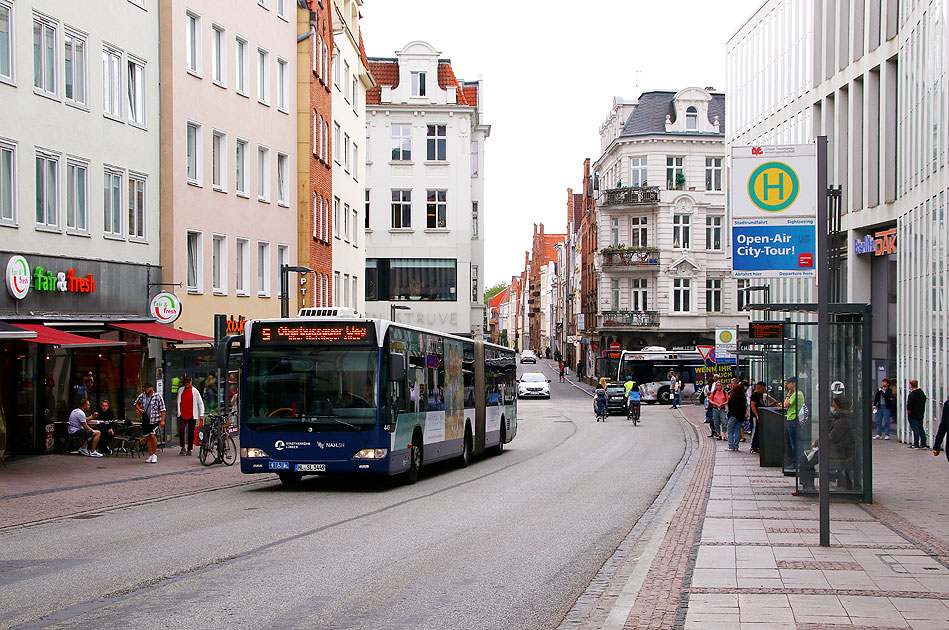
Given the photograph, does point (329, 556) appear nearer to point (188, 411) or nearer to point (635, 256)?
point (188, 411)

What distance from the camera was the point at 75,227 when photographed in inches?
1016

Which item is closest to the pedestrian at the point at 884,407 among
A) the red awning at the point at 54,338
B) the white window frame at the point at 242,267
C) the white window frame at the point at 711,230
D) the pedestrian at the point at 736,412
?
the pedestrian at the point at 736,412

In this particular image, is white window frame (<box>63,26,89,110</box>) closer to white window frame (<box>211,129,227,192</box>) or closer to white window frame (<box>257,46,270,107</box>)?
white window frame (<box>211,129,227,192</box>)

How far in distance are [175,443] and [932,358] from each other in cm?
1976

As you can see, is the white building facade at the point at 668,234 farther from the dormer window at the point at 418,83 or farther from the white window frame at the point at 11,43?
the white window frame at the point at 11,43

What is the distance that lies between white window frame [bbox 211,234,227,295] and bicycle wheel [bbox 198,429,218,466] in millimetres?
10095

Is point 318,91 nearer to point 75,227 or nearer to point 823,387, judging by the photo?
point 75,227

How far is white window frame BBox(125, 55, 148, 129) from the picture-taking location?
28547 millimetres

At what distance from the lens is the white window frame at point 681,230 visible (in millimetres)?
75062

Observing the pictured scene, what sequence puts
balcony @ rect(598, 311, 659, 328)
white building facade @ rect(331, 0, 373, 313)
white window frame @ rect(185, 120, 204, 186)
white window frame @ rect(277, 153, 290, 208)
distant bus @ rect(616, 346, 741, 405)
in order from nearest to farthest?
white window frame @ rect(185, 120, 204, 186) → white window frame @ rect(277, 153, 290, 208) → white building facade @ rect(331, 0, 373, 313) → distant bus @ rect(616, 346, 741, 405) → balcony @ rect(598, 311, 659, 328)

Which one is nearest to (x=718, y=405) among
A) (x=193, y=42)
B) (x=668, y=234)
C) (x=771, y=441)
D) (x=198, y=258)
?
(x=771, y=441)

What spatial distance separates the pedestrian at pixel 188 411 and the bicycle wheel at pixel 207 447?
5.16ft

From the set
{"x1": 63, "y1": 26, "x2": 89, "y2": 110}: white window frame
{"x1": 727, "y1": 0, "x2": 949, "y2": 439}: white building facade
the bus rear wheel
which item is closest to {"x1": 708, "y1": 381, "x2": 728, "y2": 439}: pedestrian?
{"x1": 727, "y1": 0, "x2": 949, "y2": 439}: white building facade

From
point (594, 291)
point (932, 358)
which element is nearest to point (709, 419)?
point (932, 358)
